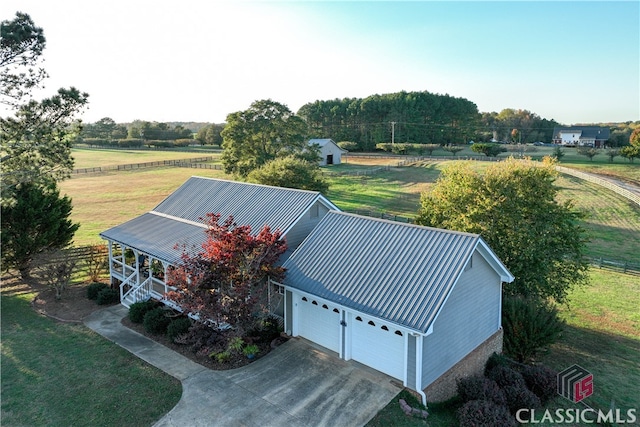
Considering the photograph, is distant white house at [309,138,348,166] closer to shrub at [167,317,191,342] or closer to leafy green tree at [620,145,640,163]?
leafy green tree at [620,145,640,163]

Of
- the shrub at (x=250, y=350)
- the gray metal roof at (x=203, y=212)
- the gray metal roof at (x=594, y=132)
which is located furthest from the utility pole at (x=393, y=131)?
the shrub at (x=250, y=350)

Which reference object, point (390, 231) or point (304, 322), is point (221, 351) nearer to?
point (304, 322)

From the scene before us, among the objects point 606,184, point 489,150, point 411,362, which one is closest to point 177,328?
point 411,362

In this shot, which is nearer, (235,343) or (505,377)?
(505,377)

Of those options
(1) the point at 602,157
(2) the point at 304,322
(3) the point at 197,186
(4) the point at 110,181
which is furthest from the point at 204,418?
(1) the point at 602,157

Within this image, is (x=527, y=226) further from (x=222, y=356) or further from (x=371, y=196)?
(x=371, y=196)
